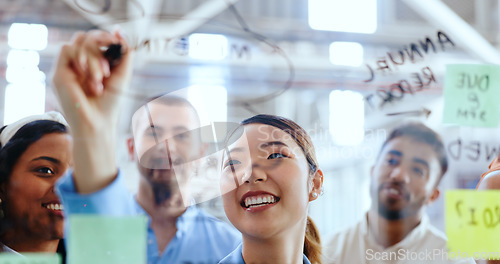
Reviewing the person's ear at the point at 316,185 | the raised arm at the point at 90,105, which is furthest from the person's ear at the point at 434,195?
the raised arm at the point at 90,105

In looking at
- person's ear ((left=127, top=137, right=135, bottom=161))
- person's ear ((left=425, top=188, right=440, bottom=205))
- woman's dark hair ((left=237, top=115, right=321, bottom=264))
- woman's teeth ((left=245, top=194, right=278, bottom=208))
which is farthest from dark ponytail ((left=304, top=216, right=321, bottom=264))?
person's ear ((left=127, top=137, right=135, bottom=161))

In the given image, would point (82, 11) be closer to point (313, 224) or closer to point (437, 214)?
point (313, 224)

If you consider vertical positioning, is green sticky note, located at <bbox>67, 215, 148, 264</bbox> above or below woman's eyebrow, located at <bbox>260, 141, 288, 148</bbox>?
Answer: below

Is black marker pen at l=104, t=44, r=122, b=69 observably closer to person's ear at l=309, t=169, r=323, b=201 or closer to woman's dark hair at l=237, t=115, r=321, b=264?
woman's dark hair at l=237, t=115, r=321, b=264

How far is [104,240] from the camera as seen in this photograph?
3.30 ft

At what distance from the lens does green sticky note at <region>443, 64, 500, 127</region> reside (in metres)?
1.24

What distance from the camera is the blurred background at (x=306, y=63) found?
1042 mm

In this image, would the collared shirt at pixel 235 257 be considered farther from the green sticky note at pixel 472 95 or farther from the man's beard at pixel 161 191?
the green sticky note at pixel 472 95

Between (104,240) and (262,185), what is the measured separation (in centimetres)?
32

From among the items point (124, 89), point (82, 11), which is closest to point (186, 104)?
point (124, 89)

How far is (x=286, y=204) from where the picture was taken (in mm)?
1080

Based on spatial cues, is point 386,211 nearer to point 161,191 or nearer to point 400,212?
point 400,212

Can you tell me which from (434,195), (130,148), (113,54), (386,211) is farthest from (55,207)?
(434,195)

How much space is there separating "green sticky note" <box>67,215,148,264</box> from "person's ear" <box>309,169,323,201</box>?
1.18ft
